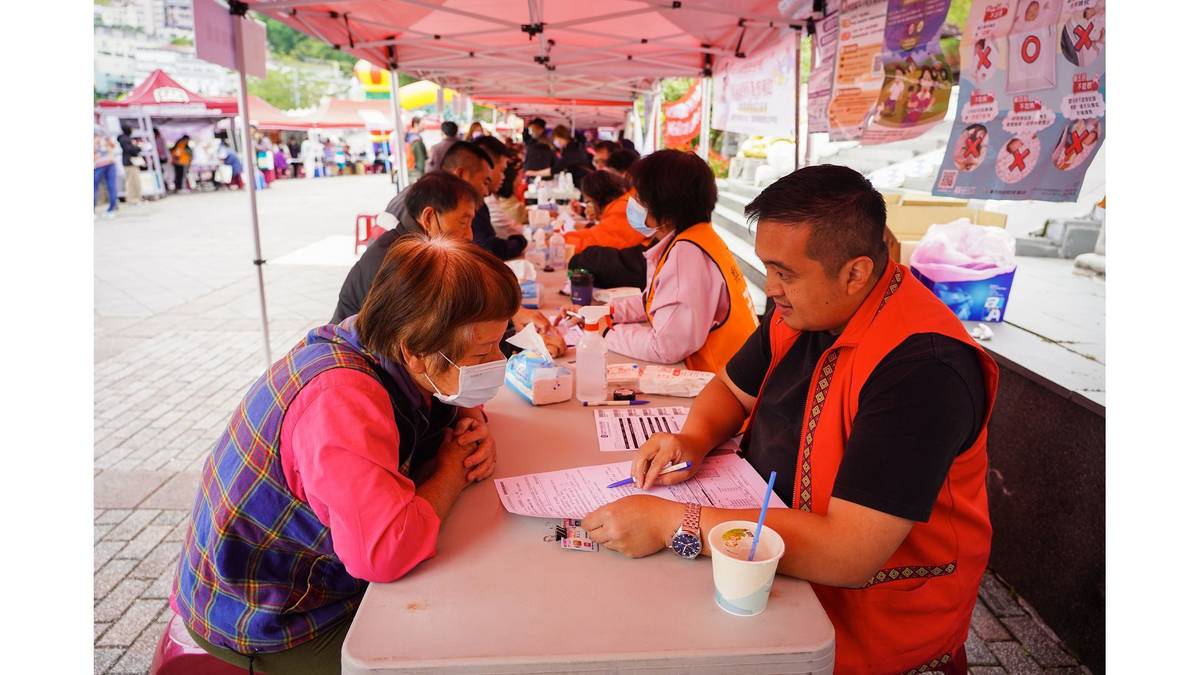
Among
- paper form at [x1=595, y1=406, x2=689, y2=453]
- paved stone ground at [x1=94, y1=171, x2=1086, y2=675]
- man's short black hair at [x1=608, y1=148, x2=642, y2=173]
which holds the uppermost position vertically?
man's short black hair at [x1=608, y1=148, x2=642, y2=173]

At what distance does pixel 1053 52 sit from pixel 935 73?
0.71 m

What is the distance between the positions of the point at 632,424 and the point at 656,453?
0.34m

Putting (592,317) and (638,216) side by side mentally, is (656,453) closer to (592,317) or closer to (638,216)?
(592,317)

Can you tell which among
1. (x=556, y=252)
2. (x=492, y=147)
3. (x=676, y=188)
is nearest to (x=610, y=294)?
(x=676, y=188)

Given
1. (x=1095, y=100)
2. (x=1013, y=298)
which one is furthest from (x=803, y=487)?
(x=1013, y=298)

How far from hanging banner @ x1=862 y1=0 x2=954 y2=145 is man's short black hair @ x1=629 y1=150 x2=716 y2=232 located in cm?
91

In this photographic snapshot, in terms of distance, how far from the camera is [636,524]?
1279mm

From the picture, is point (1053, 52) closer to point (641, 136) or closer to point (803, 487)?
point (803, 487)

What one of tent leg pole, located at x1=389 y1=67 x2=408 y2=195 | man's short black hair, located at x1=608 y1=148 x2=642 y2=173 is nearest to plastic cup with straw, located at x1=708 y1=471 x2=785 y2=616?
man's short black hair, located at x1=608 y1=148 x2=642 y2=173

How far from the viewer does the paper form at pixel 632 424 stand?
5.86 ft

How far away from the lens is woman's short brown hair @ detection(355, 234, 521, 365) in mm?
1373

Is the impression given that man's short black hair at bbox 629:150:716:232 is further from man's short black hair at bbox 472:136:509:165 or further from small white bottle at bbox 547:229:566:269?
man's short black hair at bbox 472:136:509:165

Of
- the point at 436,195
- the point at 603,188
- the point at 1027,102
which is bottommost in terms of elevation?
the point at 436,195

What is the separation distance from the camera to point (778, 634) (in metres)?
1.07
